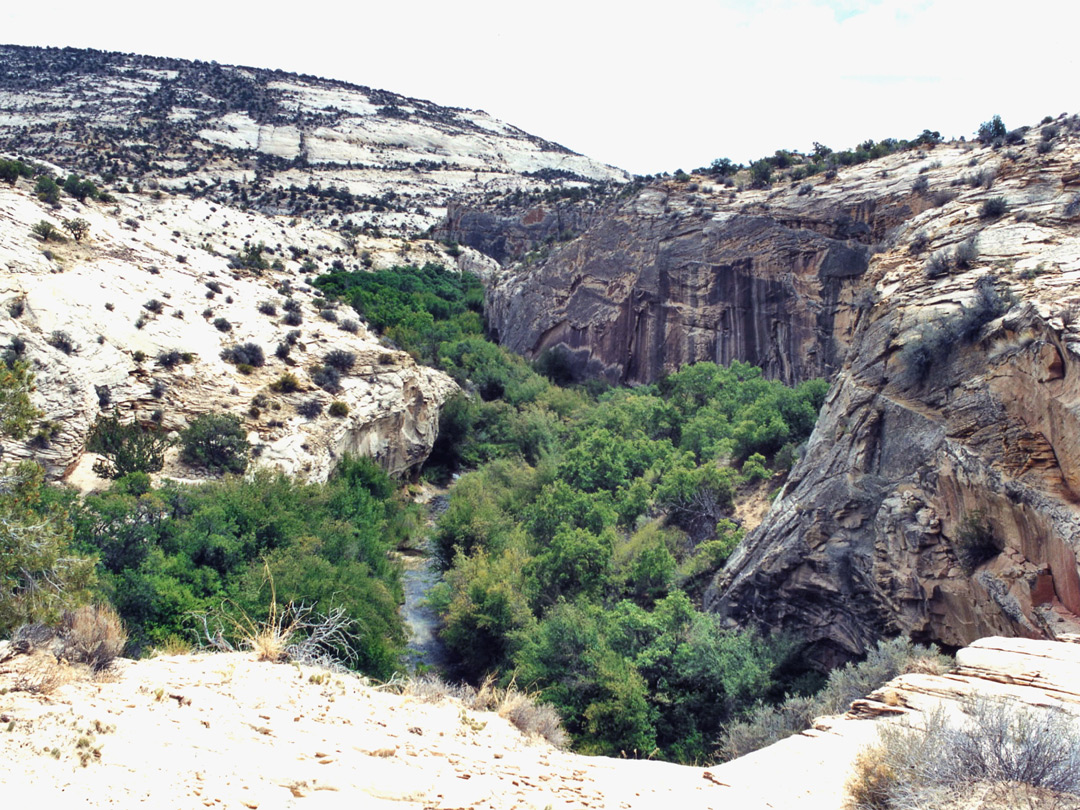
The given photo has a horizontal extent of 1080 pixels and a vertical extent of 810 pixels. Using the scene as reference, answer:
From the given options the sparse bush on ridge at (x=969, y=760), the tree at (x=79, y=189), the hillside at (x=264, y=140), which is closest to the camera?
the sparse bush on ridge at (x=969, y=760)

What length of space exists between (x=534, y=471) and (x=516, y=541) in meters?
7.35

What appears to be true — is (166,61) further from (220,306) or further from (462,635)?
(462,635)

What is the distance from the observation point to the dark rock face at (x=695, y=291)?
37.4m

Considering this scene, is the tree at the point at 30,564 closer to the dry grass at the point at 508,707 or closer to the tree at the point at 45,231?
the dry grass at the point at 508,707

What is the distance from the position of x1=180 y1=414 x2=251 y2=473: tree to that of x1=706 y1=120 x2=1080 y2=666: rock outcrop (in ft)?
51.5

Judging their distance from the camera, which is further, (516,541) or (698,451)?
(698,451)

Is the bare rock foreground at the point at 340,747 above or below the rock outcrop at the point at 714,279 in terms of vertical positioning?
below

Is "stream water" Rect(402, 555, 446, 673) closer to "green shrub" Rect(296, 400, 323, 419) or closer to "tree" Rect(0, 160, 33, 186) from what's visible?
"green shrub" Rect(296, 400, 323, 419)

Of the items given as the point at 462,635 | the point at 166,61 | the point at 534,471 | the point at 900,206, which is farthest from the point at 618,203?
the point at 166,61

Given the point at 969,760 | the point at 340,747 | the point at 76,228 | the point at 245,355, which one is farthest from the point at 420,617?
the point at 76,228

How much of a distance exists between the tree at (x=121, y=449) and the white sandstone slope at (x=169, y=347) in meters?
0.48

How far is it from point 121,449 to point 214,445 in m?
2.73

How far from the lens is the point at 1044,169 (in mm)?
18781

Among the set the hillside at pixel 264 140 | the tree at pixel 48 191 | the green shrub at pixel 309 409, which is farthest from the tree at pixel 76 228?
the hillside at pixel 264 140
